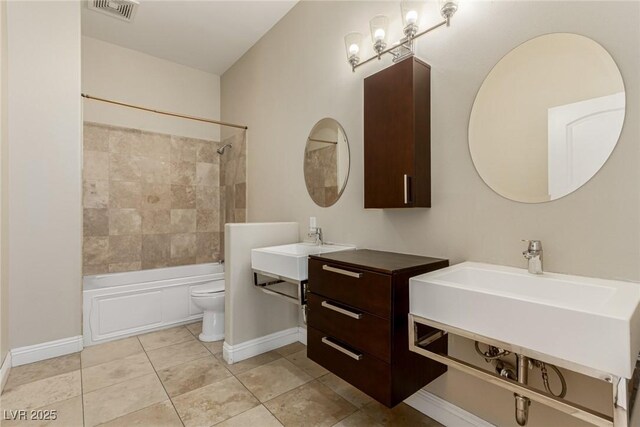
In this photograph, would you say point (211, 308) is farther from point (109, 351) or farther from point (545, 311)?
point (545, 311)

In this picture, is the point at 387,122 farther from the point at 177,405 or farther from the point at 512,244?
the point at 177,405

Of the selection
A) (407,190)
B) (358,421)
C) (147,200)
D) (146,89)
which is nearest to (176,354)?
(358,421)

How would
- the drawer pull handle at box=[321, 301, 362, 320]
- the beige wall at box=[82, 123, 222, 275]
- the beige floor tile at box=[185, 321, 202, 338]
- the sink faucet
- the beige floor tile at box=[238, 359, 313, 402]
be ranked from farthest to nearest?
the beige wall at box=[82, 123, 222, 275] → the beige floor tile at box=[185, 321, 202, 338] → the beige floor tile at box=[238, 359, 313, 402] → the drawer pull handle at box=[321, 301, 362, 320] → the sink faucet

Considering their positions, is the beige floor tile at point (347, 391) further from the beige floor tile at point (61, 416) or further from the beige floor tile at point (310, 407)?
the beige floor tile at point (61, 416)

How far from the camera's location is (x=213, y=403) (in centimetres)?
170

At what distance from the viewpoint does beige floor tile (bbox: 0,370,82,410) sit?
5.54ft

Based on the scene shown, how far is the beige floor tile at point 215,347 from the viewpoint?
229 cm

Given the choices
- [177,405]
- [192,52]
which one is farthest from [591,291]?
[192,52]

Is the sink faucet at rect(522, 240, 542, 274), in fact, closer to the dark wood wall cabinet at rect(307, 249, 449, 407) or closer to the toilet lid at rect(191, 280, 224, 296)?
the dark wood wall cabinet at rect(307, 249, 449, 407)

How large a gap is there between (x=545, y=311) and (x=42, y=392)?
258 cm

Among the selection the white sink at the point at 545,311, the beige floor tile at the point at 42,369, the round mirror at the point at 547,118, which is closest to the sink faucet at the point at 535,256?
the white sink at the point at 545,311

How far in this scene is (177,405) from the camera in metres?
1.67

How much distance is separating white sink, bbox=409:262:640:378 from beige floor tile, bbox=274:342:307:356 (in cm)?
143

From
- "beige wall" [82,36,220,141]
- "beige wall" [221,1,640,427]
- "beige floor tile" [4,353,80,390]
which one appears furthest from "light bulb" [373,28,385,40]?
"beige floor tile" [4,353,80,390]
